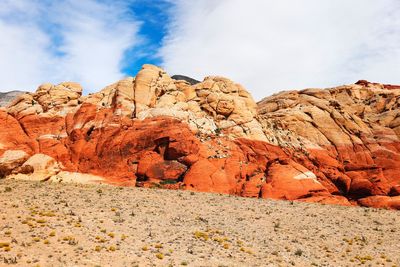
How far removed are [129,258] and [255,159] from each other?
28062mm

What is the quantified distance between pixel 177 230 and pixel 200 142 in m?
20.1

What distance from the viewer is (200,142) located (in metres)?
45.8

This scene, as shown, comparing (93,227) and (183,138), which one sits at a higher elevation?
(183,138)

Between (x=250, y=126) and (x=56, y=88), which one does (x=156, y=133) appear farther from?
(x=56, y=88)

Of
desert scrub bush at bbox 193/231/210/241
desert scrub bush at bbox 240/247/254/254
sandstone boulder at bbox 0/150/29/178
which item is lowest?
desert scrub bush at bbox 240/247/254/254

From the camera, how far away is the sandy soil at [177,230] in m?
21.5

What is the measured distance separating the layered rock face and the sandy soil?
5.09 metres

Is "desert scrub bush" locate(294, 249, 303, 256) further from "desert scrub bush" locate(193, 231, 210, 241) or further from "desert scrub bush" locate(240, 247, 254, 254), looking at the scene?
"desert scrub bush" locate(193, 231, 210, 241)

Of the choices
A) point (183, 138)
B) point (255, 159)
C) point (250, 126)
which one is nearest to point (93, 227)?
point (183, 138)

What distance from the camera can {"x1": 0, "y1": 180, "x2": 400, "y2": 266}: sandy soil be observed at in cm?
2152

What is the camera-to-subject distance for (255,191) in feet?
138

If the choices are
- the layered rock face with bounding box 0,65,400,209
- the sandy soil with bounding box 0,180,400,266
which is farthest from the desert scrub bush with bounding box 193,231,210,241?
the layered rock face with bounding box 0,65,400,209

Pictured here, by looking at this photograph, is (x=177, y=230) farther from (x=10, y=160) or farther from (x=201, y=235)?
(x=10, y=160)

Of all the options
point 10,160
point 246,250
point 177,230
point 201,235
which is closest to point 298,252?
point 246,250
